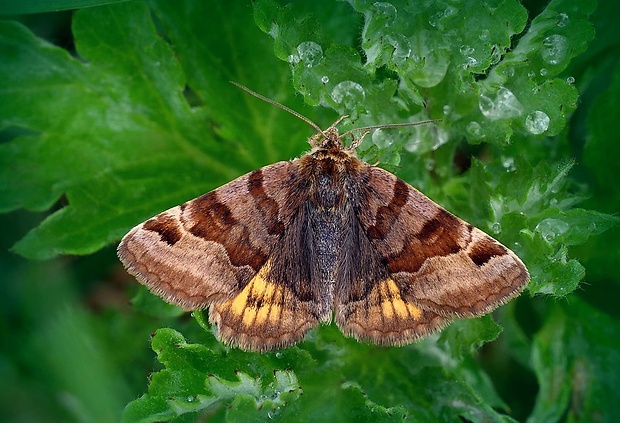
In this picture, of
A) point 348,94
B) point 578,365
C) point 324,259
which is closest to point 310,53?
point 348,94

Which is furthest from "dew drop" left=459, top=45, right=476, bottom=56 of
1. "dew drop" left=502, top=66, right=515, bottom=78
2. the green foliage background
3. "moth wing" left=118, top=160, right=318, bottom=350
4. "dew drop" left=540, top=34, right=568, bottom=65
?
"moth wing" left=118, top=160, right=318, bottom=350

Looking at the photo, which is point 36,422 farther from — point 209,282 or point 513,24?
point 513,24

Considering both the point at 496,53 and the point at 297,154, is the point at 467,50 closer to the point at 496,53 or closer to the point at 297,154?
the point at 496,53

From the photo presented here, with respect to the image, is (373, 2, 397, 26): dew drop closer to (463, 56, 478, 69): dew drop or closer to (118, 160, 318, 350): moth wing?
(463, 56, 478, 69): dew drop

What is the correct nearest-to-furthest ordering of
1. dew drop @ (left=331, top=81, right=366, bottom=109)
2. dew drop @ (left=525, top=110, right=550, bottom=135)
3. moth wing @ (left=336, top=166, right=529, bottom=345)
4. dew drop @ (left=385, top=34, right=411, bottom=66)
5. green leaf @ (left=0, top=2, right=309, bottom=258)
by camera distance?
moth wing @ (left=336, top=166, right=529, bottom=345) → dew drop @ (left=385, top=34, right=411, bottom=66) → dew drop @ (left=525, top=110, right=550, bottom=135) → dew drop @ (left=331, top=81, right=366, bottom=109) → green leaf @ (left=0, top=2, right=309, bottom=258)

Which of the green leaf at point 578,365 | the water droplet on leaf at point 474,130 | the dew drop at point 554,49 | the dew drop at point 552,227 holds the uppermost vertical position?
the dew drop at point 554,49

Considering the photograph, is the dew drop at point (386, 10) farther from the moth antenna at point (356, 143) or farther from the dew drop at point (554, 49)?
the dew drop at point (554, 49)

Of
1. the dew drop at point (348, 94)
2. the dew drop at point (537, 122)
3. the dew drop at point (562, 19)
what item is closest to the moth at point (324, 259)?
the dew drop at point (348, 94)
